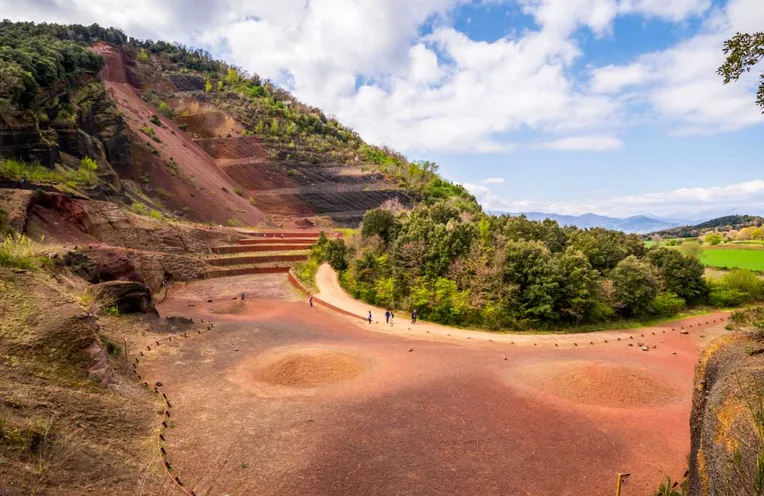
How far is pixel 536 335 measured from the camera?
22438 millimetres

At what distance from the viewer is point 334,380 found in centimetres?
1434

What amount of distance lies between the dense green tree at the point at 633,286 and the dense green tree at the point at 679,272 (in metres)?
4.99

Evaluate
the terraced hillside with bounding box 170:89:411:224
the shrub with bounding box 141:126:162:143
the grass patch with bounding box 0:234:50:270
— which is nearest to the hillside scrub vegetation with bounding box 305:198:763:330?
the grass patch with bounding box 0:234:50:270

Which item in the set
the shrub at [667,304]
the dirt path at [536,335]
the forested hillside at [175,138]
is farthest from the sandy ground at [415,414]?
the forested hillside at [175,138]

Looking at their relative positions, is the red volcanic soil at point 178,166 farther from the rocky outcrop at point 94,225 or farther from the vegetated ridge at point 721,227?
the vegetated ridge at point 721,227

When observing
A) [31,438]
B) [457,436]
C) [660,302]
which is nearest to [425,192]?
[660,302]

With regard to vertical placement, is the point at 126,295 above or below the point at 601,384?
above

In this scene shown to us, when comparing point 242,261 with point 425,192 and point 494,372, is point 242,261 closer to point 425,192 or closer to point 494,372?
point 494,372

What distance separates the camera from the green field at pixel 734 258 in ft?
139

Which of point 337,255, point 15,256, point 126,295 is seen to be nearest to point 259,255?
point 337,255

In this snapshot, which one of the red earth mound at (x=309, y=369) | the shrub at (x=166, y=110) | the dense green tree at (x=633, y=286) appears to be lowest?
the red earth mound at (x=309, y=369)

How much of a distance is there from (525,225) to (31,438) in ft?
100.0

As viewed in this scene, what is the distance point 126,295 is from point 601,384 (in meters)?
19.9

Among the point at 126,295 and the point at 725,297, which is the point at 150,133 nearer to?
the point at 126,295
